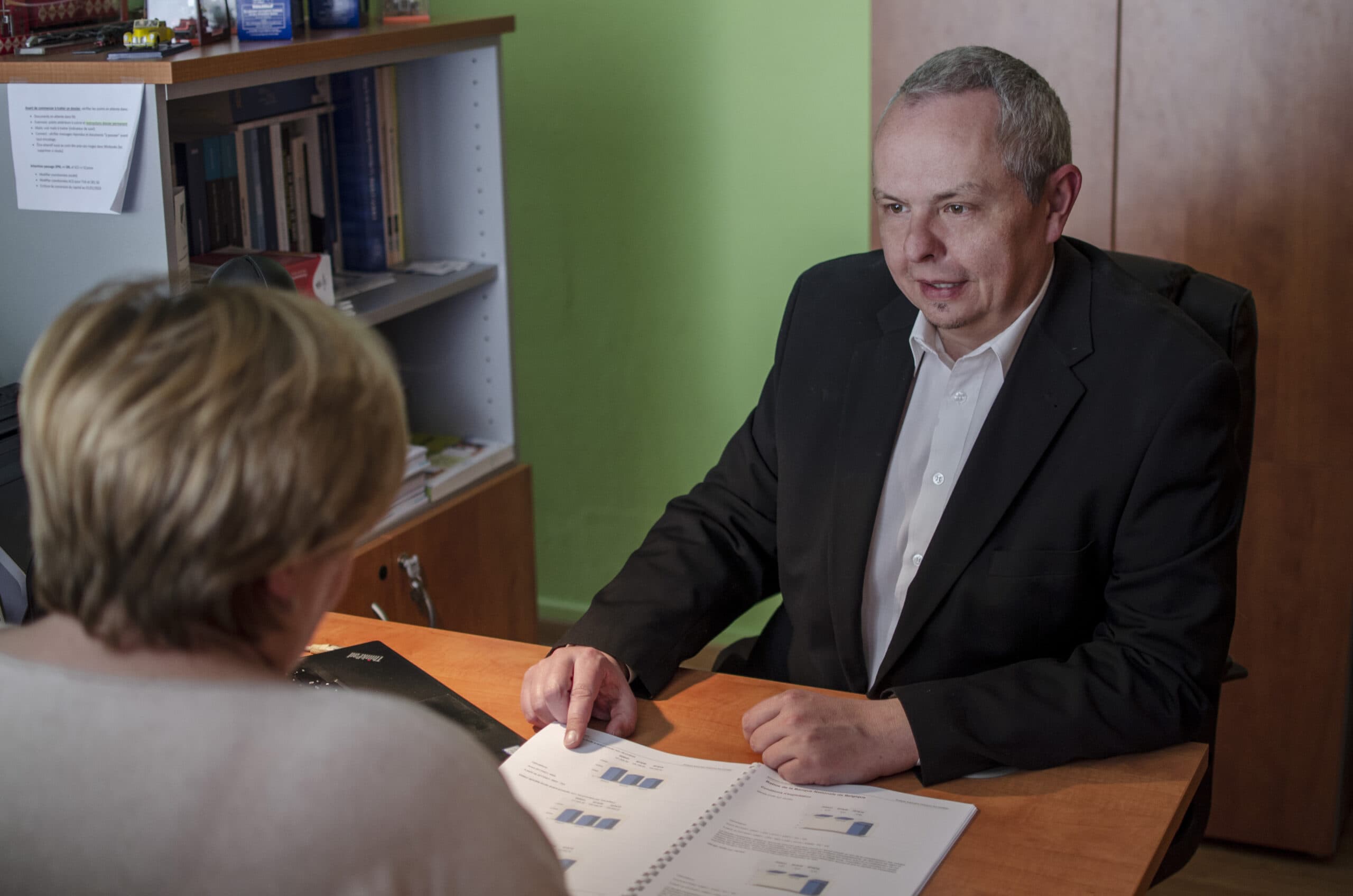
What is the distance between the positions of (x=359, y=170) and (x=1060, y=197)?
1316 millimetres

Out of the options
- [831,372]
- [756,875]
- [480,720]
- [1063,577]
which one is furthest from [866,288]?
[756,875]

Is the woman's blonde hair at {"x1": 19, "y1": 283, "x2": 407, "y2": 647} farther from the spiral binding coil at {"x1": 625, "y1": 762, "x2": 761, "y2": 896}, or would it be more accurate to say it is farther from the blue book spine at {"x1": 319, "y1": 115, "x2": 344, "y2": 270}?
the blue book spine at {"x1": 319, "y1": 115, "x2": 344, "y2": 270}

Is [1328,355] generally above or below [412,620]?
above

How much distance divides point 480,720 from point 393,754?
0.68 meters

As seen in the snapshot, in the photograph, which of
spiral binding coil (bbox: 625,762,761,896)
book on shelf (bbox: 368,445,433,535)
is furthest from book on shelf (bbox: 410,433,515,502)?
spiral binding coil (bbox: 625,762,761,896)

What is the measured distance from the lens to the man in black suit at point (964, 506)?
1277 millimetres

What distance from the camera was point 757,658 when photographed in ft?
5.87

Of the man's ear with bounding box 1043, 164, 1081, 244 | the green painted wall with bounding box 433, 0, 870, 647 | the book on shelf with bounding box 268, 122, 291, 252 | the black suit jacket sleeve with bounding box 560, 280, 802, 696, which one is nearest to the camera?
the black suit jacket sleeve with bounding box 560, 280, 802, 696

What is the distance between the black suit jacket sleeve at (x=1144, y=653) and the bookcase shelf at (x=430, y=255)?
114 centimetres

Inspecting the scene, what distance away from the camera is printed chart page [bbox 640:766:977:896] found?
1033mm

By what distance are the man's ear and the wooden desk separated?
0.62 meters

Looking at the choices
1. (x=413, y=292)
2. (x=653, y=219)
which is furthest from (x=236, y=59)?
(x=653, y=219)

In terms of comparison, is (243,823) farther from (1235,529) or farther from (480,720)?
(1235,529)

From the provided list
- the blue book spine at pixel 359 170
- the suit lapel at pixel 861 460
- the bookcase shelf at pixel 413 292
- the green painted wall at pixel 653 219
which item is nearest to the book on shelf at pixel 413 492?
the bookcase shelf at pixel 413 292
